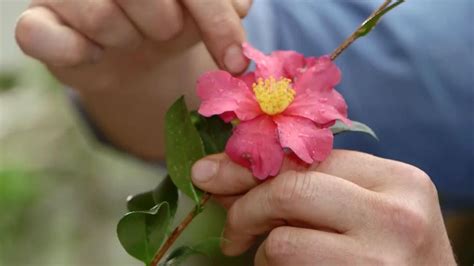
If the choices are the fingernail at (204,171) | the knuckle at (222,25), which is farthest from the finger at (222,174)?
the knuckle at (222,25)

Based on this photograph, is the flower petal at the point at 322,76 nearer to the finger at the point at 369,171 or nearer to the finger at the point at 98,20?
the finger at the point at 369,171

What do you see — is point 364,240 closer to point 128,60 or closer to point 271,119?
point 271,119

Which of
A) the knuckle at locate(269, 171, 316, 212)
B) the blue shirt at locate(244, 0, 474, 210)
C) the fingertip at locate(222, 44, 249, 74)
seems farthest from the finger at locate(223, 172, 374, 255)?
the blue shirt at locate(244, 0, 474, 210)

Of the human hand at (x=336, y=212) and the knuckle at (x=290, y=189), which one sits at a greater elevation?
the knuckle at (x=290, y=189)

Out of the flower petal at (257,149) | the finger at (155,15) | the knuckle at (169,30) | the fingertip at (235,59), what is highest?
the finger at (155,15)

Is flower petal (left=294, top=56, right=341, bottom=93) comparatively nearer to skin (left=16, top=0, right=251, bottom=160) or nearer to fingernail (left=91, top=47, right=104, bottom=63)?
skin (left=16, top=0, right=251, bottom=160)

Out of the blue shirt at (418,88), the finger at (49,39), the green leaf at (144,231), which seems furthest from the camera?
the blue shirt at (418,88)

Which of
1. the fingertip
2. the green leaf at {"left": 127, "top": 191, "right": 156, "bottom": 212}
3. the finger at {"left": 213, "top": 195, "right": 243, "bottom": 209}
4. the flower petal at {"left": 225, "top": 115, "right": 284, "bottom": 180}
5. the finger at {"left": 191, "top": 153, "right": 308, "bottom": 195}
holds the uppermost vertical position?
the fingertip
